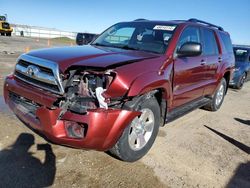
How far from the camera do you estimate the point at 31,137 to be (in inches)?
161

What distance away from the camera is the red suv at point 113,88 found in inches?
121

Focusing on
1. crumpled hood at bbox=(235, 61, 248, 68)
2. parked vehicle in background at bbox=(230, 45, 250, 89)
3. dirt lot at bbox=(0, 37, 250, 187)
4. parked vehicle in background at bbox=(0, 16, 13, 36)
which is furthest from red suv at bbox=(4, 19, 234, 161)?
parked vehicle in background at bbox=(0, 16, 13, 36)

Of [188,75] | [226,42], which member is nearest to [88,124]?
[188,75]

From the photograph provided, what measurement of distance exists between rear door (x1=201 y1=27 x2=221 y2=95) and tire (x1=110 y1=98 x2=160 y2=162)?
6.37 feet

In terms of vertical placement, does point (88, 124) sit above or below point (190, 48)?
below

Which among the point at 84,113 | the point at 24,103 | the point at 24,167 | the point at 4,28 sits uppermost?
the point at 84,113

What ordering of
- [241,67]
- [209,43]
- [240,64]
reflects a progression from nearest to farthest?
[209,43]
[241,67]
[240,64]

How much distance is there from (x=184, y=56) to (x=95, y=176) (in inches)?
92.4

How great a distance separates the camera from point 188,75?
4598 mm

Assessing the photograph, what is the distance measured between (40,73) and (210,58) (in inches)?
139

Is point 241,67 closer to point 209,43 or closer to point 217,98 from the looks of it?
point 217,98

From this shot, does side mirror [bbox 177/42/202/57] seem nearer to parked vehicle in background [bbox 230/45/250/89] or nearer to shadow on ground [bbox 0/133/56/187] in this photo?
shadow on ground [bbox 0/133/56/187]

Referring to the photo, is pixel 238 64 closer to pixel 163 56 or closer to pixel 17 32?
pixel 163 56

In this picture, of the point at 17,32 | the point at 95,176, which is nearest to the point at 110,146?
the point at 95,176
